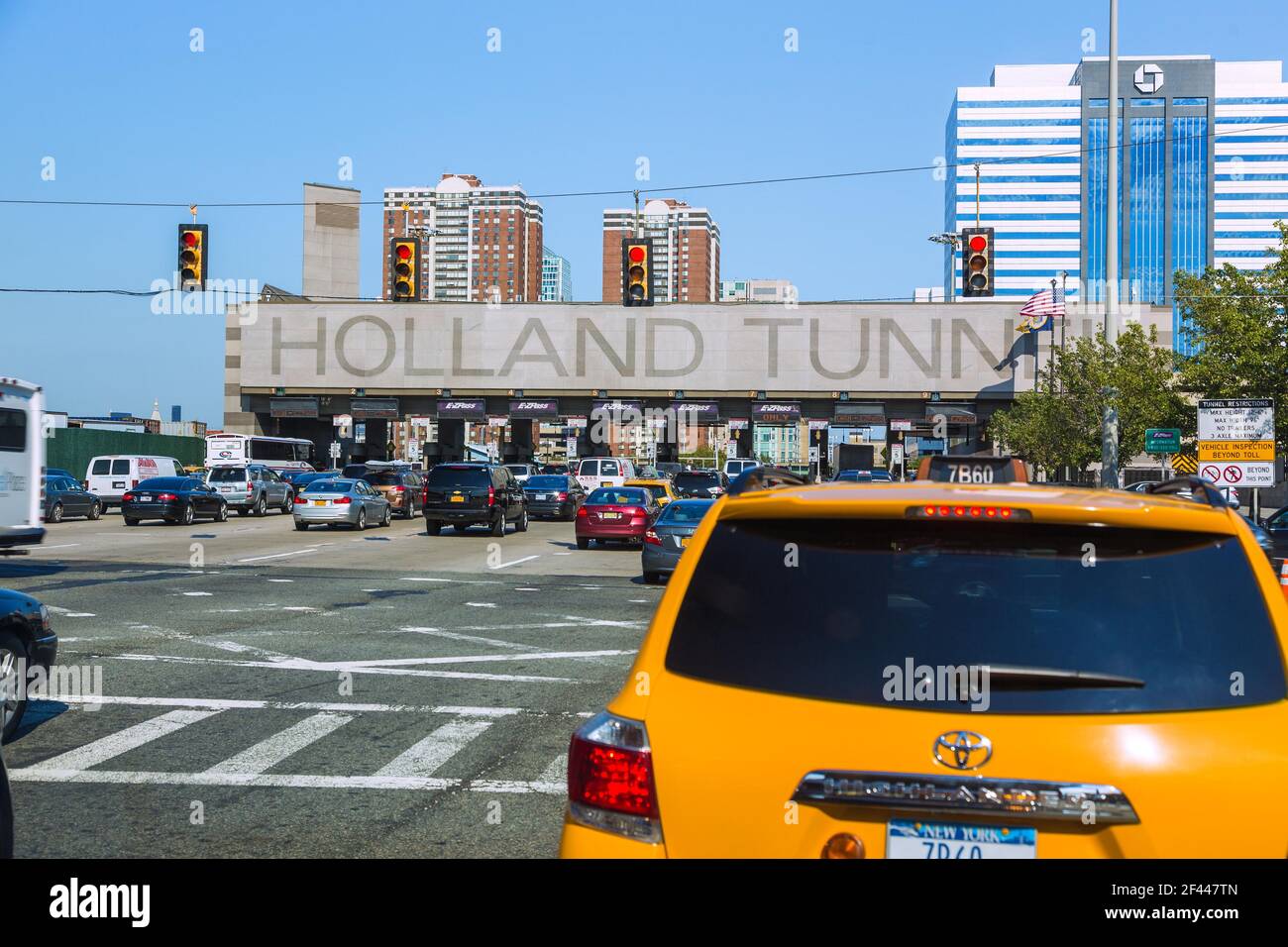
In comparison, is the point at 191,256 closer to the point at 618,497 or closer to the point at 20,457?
the point at 20,457

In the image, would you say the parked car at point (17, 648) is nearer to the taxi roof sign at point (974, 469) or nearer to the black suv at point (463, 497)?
the taxi roof sign at point (974, 469)

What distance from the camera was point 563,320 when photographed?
2768 inches

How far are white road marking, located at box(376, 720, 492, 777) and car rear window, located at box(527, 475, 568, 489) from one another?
35.2 m

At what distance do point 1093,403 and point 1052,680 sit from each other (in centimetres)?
4562

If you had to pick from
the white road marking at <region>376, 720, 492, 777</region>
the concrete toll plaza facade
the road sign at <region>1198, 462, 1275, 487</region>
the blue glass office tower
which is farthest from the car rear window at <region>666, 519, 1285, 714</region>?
the blue glass office tower

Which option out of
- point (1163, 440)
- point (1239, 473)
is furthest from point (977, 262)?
point (1163, 440)

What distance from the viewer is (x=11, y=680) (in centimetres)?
811

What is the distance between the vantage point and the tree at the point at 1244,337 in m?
29.1

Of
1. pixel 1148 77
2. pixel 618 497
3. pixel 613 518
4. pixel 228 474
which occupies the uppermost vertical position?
pixel 1148 77

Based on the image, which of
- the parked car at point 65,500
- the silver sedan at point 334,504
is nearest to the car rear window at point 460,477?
the silver sedan at point 334,504

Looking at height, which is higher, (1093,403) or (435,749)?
(1093,403)
